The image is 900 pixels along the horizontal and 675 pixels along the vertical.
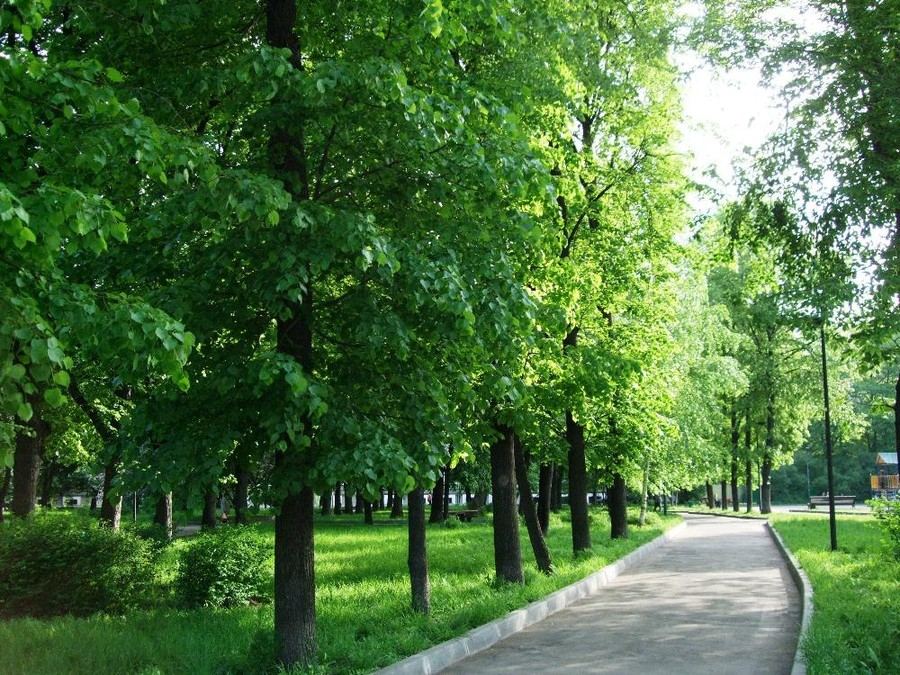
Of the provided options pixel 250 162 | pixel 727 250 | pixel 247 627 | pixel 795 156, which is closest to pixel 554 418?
pixel 727 250

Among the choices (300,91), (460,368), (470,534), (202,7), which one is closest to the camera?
(300,91)

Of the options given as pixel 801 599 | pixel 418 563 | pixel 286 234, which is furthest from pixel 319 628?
pixel 801 599

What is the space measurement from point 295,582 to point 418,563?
357cm

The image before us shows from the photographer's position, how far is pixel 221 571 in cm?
1278

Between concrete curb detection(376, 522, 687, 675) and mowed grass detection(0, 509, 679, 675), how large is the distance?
0.64 ft

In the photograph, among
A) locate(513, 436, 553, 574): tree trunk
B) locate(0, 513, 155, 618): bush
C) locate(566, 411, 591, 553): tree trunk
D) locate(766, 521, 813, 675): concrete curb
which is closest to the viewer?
locate(766, 521, 813, 675): concrete curb

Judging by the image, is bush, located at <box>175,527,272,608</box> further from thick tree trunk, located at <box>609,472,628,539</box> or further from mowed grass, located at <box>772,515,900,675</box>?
thick tree trunk, located at <box>609,472,628,539</box>

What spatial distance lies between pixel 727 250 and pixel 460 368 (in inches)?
294

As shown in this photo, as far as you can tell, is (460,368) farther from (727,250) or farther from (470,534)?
(470,534)

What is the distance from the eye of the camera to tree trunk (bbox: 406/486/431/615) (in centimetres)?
1130

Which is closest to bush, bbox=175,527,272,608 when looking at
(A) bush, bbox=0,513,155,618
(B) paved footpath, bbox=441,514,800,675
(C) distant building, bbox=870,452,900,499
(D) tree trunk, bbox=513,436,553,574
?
(A) bush, bbox=0,513,155,618

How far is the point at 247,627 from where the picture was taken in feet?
34.0

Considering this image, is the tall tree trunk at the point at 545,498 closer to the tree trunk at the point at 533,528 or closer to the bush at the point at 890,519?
the bush at the point at 890,519

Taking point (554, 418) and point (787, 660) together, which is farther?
point (554, 418)
